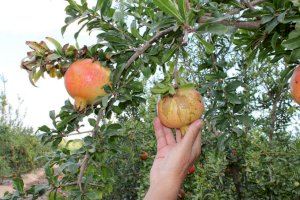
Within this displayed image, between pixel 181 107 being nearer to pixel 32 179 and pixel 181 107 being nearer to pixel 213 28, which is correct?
pixel 213 28

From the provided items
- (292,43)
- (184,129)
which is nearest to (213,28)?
(292,43)

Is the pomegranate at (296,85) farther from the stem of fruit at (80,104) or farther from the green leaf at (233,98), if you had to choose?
the stem of fruit at (80,104)

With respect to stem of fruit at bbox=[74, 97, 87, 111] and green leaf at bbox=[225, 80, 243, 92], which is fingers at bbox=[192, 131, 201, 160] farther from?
stem of fruit at bbox=[74, 97, 87, 111]

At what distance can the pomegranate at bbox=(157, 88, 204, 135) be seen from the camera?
125cm

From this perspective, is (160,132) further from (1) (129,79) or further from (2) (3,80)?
(2) (3,80)

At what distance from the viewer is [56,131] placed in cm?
144

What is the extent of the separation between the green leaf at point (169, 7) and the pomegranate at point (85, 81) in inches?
13.8

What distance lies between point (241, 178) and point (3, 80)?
24.3ft

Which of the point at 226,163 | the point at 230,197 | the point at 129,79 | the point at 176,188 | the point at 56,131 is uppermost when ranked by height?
the point at 129,79

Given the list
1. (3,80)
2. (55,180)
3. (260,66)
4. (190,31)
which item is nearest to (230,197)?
(260,66)

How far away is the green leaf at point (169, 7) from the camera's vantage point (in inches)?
A: 40.0

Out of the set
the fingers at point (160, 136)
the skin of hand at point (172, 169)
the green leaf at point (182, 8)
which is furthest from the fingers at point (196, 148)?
the green leaf at point (182, 8)

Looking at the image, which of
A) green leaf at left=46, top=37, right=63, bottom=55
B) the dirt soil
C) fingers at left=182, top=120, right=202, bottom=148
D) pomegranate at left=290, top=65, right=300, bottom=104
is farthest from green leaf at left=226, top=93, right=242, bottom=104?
the dirt soil

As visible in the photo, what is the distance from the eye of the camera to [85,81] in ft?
4.22
